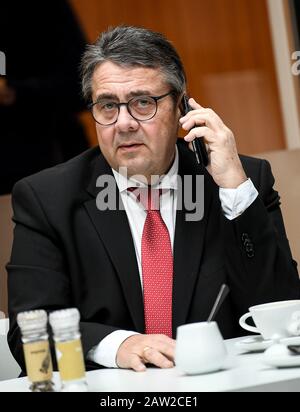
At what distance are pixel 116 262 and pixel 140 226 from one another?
15cm

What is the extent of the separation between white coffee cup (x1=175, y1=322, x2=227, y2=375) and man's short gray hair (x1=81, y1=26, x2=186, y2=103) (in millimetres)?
943

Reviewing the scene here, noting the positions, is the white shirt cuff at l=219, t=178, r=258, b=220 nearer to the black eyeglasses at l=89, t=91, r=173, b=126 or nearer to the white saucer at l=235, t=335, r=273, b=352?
the black eyeglasses at l=89, t=91, r=173, b=126

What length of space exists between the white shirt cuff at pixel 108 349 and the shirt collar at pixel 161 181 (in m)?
0.51

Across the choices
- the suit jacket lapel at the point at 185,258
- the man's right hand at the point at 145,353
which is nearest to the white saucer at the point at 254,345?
the man's right hand at the point at 145,353

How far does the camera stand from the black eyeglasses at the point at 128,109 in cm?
223

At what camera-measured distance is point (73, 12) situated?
3.44m

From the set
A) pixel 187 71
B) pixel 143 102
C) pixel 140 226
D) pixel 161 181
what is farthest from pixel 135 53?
pixel 187 71

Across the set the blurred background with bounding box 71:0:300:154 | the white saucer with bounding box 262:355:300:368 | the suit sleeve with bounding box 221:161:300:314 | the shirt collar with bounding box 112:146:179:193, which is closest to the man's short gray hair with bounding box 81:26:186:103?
the shirt collar with bounding box 112:146:179:193

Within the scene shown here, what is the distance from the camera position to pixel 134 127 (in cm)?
222

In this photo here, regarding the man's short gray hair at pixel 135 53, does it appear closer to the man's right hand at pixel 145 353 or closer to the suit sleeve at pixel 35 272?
the suit sleeve at pixel 35 272

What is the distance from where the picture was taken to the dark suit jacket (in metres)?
2.11

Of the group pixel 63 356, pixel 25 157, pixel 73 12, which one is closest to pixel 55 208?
pixel 63 356

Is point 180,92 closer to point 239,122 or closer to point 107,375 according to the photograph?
point 107,375

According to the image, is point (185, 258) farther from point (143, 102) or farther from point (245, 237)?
point (143, 102)
